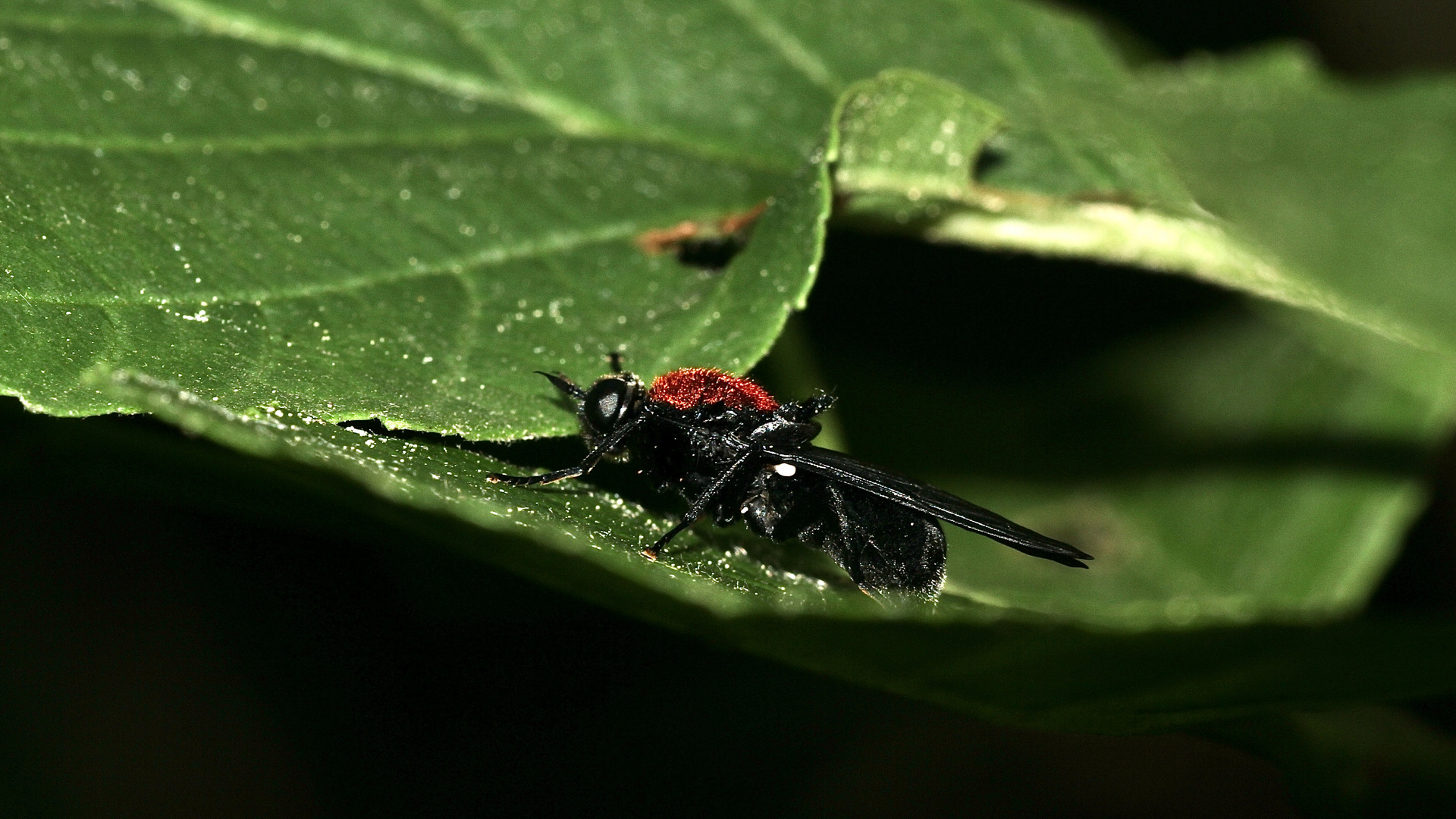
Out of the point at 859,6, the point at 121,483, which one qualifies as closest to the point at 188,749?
the point at 121,483

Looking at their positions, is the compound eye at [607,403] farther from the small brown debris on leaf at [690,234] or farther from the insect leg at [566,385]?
the small brown debris on leaf at [690,234]

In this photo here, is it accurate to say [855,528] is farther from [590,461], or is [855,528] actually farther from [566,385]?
[566,385]

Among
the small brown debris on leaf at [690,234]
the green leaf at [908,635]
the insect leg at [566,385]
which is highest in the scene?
the small brown debris on leaf at [690,234]

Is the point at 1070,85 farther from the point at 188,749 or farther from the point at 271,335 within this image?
the point at 188,749

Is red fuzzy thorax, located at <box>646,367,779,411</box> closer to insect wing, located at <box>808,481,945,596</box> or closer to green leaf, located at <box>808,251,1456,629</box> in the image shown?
insect wing, located at <box>808,481,945,596</box>

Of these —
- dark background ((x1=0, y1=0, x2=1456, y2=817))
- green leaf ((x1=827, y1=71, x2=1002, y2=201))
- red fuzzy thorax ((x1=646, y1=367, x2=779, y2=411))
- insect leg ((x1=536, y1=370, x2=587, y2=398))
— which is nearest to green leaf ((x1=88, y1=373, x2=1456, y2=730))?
insect leg ((x1=536, y1=370, x2=587, y2=398))

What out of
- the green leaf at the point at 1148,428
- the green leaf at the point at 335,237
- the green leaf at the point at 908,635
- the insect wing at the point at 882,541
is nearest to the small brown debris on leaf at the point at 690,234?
the green leaf at the point at 335,237

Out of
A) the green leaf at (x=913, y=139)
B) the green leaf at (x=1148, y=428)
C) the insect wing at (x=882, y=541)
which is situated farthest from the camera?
the green leaf at (x=1148, y=428)

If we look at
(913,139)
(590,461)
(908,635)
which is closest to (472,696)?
(590,461)
